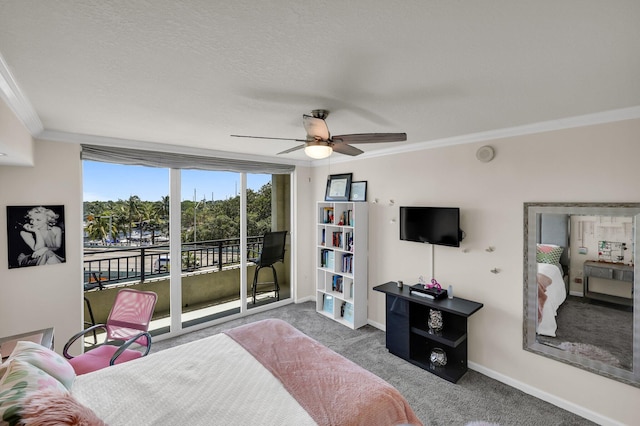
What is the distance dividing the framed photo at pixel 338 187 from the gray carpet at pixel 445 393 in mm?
2029

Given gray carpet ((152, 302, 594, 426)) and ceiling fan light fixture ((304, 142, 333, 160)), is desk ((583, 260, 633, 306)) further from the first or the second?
ceiling fan light fixture ((304, 142, 333, 160))

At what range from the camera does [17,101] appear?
6.66 feet

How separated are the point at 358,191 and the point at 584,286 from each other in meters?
2.73

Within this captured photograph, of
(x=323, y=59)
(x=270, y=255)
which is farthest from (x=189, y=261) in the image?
(x=323, y=59)

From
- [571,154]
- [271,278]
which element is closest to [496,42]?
[571,154]

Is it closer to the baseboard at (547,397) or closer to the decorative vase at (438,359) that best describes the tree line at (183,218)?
the decorative vase at (438,359)

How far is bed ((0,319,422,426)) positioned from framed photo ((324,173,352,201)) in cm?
268

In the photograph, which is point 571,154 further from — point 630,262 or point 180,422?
point 180,422

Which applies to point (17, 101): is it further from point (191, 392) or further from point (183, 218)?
point (191, 392)

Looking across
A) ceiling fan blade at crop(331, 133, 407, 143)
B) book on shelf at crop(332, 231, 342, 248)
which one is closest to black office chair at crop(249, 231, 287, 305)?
book on shelf at crop(332, 231, 342, 248)

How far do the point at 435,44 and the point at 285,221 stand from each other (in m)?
4.10

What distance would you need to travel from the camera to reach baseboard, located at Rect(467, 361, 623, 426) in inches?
94.1

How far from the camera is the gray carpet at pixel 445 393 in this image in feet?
8.05

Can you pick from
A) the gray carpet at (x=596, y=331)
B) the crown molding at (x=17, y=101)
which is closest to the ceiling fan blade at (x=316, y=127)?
the crown molding at (x=17, y=101)
